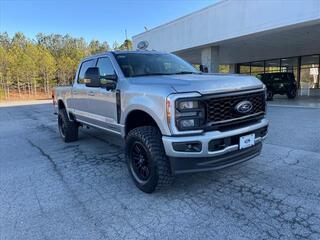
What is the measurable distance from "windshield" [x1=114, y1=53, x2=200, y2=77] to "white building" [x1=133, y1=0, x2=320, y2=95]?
925 cm

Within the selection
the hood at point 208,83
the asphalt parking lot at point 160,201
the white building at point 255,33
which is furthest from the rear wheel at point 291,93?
the hood at point 208,83

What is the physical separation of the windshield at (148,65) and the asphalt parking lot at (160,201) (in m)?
1.74

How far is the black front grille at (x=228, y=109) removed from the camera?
3.21 m

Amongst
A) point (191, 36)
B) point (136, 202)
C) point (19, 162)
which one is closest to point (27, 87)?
point (191, 36)

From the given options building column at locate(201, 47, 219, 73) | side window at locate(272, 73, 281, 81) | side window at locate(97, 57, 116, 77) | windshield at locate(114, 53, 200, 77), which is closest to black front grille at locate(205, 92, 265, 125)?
windshield at locate(114, 53, 200, 77)

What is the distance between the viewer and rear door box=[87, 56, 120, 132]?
4.52 meters

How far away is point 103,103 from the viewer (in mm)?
4828

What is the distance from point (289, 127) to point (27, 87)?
4618 centimetres

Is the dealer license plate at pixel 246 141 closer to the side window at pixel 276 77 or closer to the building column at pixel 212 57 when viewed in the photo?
the building column at pixel 212 57

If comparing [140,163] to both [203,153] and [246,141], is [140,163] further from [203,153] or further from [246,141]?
[246,141]

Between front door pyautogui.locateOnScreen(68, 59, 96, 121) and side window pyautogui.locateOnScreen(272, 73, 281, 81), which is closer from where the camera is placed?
front door pyautogui.locateOnScreen(68, 59, 96, 121)

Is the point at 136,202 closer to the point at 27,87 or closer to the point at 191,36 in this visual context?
the point at 191,36

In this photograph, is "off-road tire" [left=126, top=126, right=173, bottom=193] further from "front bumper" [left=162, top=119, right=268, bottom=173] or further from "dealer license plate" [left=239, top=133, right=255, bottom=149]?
"dealer license plate" [left=239, top=133, right=255, bottom=149]

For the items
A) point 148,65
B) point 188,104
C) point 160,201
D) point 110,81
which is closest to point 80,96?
point 110,81
